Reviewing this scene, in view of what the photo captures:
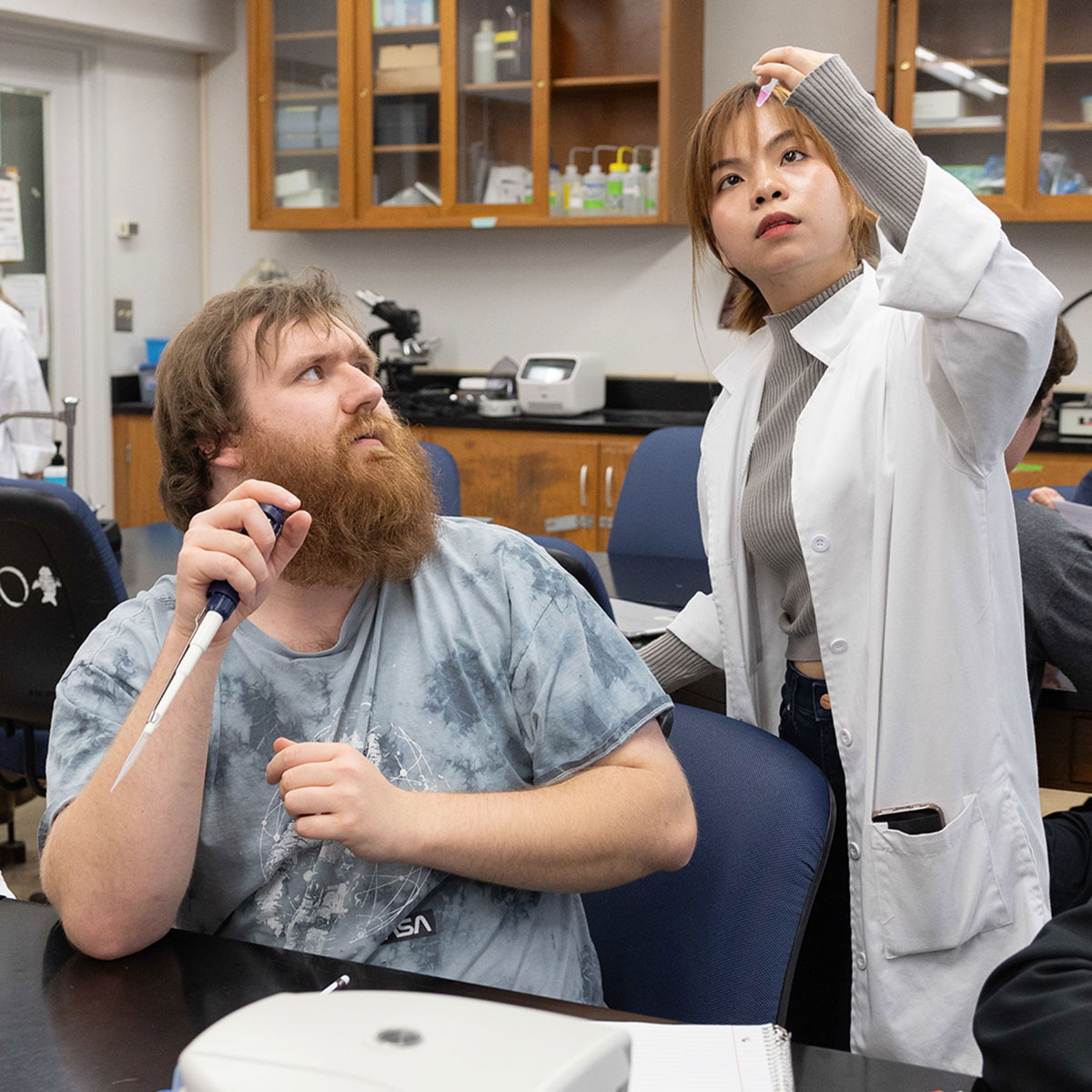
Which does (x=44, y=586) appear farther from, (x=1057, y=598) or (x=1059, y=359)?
(x=1059, y=359)

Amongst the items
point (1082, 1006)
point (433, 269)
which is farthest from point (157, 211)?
point (1082, 1006)

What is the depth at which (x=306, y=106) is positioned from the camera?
5.26m

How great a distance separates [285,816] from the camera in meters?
1.21

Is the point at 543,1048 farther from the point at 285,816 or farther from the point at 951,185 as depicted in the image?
the point at 951,185

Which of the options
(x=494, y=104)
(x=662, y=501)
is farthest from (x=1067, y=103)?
(x=662, y=501)

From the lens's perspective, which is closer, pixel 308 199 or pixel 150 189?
pixel 308 199

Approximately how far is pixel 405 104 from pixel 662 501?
261 centimetres

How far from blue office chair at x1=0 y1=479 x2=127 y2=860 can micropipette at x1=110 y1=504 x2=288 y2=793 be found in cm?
118

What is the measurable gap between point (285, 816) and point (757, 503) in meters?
0.83

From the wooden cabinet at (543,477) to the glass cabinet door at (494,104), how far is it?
3.07 feet

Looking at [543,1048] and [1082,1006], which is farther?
[1082,1006]

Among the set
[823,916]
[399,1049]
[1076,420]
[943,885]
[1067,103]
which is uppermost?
[1067,103]

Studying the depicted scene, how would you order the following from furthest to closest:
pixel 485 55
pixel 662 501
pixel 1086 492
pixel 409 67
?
pixel 409 67 → pixel 485 55 → pixel 662 501 → pixel 1086 492

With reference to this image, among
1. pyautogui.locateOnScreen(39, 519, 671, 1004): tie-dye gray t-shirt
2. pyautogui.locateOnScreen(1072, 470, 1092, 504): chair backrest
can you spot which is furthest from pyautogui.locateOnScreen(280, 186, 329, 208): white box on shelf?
pyautogui.locateOnScreen(39, 519, 671, 1004): tie-dye gray t-shirt
